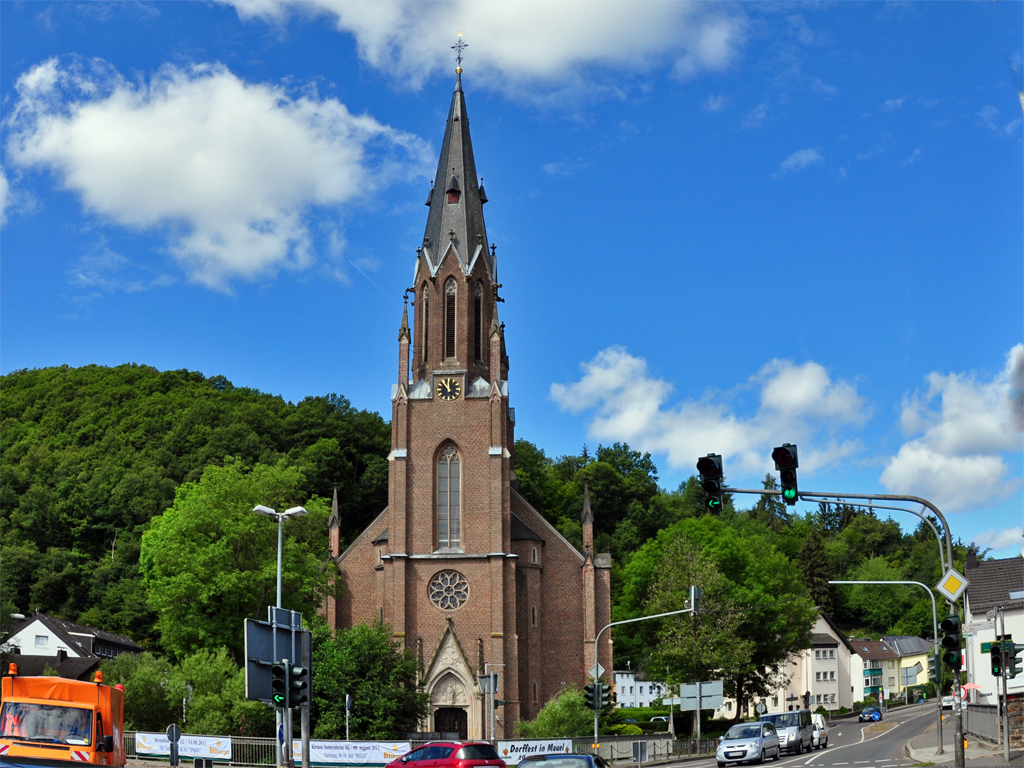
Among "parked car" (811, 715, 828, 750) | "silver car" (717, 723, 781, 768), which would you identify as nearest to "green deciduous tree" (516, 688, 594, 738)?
"silver car" (717, 723, 781, 768)

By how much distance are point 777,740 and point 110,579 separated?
203 ft

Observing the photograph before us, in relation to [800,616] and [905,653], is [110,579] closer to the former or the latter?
[800,616]

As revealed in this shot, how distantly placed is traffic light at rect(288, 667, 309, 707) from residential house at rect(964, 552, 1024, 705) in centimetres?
3160

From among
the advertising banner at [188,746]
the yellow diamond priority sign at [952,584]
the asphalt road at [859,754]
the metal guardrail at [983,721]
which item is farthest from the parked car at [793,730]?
the advertising banner at [188,746]

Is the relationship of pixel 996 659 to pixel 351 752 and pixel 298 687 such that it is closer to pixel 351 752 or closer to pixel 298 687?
pixel 298 687

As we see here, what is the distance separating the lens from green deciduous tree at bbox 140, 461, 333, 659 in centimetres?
4862

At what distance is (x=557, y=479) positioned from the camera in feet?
373

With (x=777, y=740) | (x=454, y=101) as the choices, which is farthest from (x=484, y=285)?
(x=777, y=740)

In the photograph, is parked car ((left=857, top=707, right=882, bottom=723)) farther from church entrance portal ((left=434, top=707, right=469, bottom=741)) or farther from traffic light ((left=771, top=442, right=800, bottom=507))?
traffic light ((left=771, top=442, right=800, bottom=507))

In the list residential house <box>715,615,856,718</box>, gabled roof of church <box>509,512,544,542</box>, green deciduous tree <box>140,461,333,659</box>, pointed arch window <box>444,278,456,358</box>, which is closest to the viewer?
green deciduous tree <box>140,461,333,659</box>

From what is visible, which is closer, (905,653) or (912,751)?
(912,751)

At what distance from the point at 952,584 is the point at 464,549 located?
36675 mm

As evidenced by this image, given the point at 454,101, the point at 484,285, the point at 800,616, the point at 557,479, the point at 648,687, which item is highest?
the point at 454,101

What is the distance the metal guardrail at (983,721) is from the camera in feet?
116
